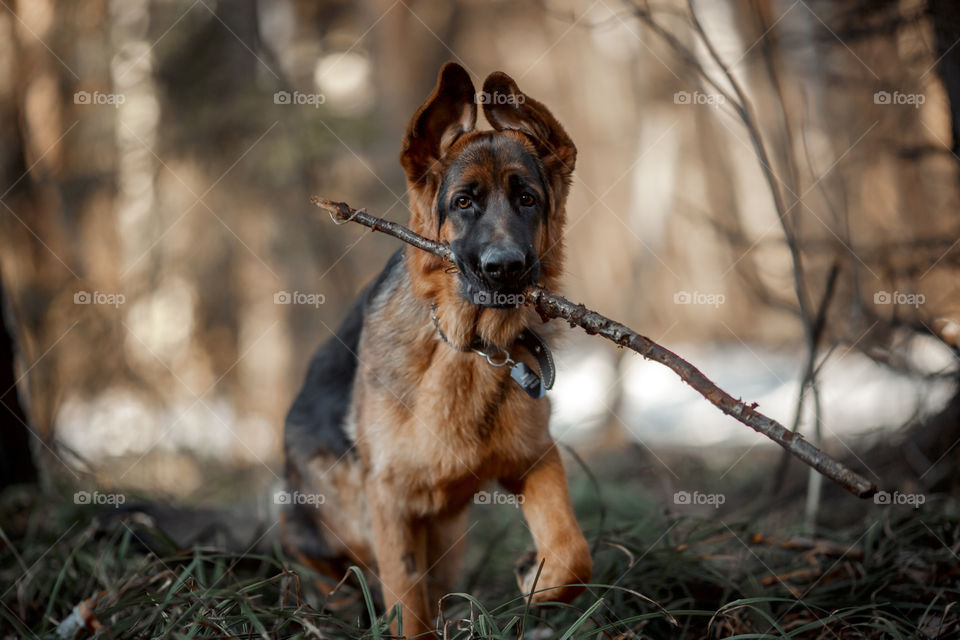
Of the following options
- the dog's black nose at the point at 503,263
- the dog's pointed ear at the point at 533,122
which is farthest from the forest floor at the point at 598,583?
the dog's pointed ear at the point at 533,122

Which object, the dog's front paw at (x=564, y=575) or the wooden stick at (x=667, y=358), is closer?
the wooden stick at (x=667, y=358)

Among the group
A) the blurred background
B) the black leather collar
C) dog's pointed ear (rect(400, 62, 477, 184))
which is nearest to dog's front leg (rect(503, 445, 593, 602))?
the black leather collar

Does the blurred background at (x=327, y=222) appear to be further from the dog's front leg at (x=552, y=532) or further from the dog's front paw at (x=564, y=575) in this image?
the dog's front paw at (x=564, y=575)

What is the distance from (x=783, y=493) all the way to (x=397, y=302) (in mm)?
3392

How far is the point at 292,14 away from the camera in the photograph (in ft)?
35.2

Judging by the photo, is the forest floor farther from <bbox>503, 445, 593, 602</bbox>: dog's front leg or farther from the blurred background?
the blurred background

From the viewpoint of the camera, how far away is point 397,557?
131 inches

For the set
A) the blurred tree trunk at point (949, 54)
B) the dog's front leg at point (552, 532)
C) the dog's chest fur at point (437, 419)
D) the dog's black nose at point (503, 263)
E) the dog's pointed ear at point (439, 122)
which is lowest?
the dog's front leg at point (552, 532)

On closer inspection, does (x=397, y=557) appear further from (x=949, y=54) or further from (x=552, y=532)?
(x=949, y=54)

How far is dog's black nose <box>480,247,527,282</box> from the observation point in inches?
105

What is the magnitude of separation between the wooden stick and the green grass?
2.12 ft

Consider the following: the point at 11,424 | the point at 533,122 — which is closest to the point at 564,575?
the point at 533,122

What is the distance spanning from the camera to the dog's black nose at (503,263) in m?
2.67

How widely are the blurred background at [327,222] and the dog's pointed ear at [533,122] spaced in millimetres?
913
